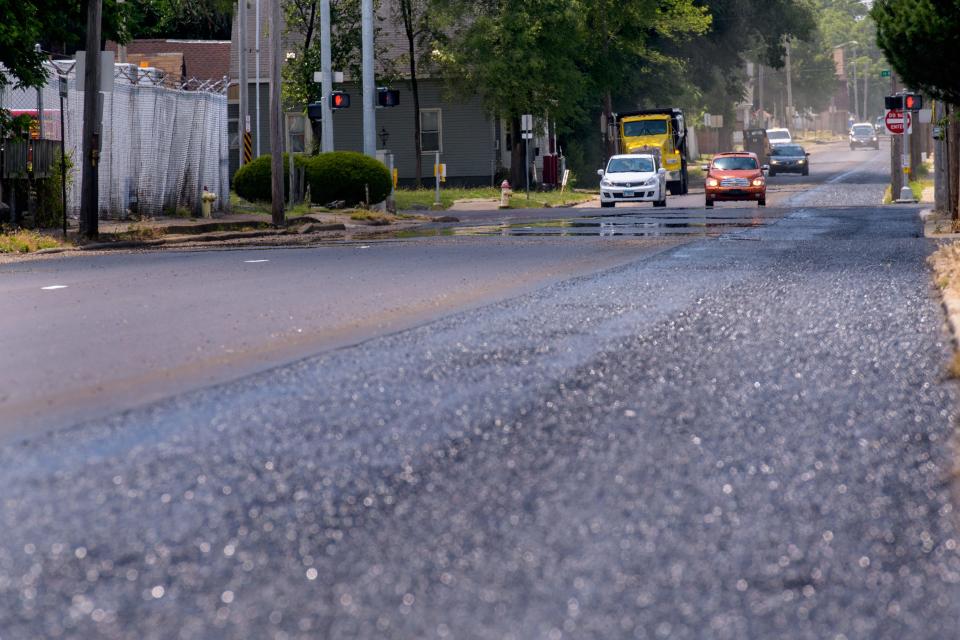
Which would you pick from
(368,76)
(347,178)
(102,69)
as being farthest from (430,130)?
(102,69)

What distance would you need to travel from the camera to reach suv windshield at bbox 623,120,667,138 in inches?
2253

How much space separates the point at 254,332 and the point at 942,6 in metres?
14.5

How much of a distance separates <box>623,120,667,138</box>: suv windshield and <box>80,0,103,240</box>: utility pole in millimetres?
34496

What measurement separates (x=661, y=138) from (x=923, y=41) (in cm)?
3455

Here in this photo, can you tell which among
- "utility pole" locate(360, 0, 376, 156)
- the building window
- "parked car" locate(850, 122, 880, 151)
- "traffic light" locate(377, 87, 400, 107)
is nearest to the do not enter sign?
"traffic light" locate(377, 87, 400, 107)

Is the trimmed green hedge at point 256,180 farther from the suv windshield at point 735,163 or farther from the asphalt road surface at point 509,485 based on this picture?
the asphalt road surface at point 509,485

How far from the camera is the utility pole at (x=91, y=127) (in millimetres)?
25094

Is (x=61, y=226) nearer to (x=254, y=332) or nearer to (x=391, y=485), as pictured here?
(x=254, y=332)

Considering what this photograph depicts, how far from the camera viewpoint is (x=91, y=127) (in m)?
25.3

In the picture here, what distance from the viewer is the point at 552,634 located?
4199mm

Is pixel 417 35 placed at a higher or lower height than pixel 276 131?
higher

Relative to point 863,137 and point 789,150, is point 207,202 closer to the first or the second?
point 789,150

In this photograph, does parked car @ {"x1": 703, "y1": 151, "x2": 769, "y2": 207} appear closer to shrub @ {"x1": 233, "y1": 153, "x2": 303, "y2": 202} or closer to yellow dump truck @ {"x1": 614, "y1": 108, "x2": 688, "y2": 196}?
shrub @ {"x1": 233, "y1": 153, "x2": 303, "y2": 202}

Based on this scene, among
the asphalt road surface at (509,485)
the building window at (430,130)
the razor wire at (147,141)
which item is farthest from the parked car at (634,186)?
the asphalt road surface at (509,485)
